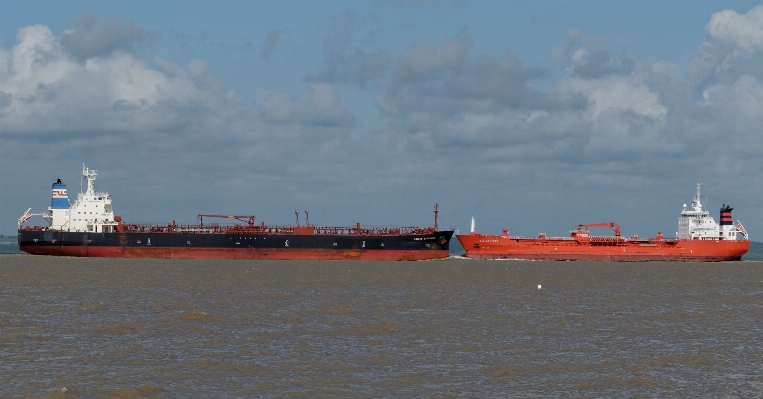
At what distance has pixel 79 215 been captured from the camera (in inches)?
3568

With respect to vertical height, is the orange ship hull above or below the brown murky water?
above

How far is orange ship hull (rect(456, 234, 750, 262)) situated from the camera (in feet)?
309

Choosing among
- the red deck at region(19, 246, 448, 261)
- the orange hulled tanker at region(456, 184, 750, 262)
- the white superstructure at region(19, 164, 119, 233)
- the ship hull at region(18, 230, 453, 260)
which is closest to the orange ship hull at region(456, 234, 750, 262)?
the orange hulled tanker at region(456, 184, 750, 262)

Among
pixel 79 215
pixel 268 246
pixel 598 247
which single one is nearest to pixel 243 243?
pixel 268 246

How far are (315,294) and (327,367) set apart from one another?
71.1ft

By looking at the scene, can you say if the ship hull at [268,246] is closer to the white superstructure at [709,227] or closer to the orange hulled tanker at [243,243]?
the orange hulled tanker at [243,243]

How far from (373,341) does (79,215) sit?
71.0m

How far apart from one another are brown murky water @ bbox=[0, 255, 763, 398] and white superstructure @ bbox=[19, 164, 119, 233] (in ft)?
136

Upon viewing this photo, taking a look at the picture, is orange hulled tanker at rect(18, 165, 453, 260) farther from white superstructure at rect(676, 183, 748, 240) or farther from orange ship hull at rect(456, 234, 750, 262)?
white superstructure at rect(676, 183, 748, 240)

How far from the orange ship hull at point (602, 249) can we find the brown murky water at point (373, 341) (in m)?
43.3

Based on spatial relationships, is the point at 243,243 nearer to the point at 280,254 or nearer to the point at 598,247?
the point at 280,254

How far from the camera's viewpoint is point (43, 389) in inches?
774

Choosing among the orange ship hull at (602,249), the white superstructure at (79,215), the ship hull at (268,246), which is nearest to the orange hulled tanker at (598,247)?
the orange ship hull at (602,249)

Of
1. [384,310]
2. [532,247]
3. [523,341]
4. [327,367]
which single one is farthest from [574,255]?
[327,367]
